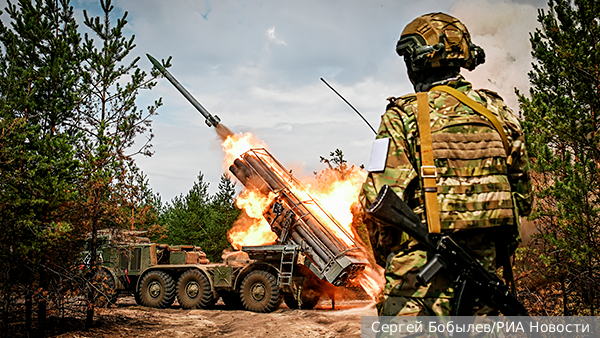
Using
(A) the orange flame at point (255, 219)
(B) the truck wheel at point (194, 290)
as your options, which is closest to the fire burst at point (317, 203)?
(A) the orange flame at point (255, 219)

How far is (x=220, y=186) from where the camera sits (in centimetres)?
3106

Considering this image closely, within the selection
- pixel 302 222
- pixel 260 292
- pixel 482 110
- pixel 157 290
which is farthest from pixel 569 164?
pixel 157 290

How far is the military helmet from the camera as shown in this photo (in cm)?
289

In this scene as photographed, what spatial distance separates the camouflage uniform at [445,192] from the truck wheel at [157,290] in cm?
1267

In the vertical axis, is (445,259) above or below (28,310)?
above

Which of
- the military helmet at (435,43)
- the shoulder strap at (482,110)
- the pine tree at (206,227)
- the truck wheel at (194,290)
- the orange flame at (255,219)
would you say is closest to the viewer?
the shoulder strap at (482,110)

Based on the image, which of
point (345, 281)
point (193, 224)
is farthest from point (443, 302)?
point (193, 224)

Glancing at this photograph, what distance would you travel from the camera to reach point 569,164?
5.74 metres

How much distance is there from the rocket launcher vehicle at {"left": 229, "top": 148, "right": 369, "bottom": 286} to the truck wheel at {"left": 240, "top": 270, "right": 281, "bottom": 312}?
33.4 inches

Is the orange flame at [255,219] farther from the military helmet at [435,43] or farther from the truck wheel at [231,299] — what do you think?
the military helmet at [435,43]

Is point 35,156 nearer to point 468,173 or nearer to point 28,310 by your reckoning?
point 28,310

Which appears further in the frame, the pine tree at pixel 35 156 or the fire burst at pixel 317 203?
the fire burst at pixel 317 203

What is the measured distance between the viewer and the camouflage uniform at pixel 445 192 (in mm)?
2516

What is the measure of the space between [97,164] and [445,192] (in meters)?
7.54
